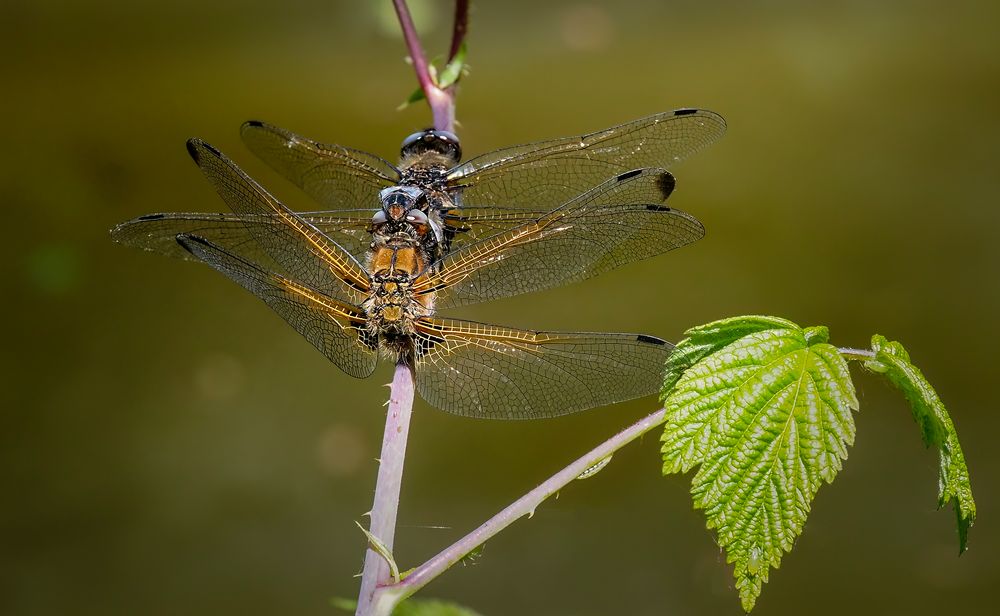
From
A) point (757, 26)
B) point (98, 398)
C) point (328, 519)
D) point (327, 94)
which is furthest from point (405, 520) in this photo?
point (757, 26)

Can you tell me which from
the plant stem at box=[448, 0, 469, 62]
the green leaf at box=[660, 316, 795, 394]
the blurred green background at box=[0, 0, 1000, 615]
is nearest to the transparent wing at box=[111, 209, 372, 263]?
the plant stem at box=[448, 0, 469, 62]

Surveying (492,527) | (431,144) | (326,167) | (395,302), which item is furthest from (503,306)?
(492,527)

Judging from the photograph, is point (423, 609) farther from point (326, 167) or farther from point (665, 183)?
point (326, 167)

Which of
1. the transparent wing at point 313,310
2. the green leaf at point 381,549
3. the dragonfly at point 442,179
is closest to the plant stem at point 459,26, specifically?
the dragonfly at point 442,179

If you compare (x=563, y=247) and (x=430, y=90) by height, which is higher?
(x=430, y=90)

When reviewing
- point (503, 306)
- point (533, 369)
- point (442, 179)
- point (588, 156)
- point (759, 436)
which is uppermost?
point (503, 306)

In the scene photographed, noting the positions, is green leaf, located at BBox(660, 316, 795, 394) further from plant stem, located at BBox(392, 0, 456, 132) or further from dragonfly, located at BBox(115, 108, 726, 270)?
plant stem, located at BBox(392, 0, 456, 132)
